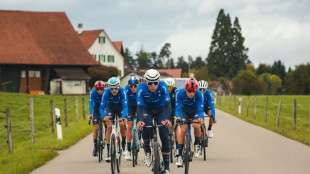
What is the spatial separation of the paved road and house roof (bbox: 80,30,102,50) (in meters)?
63.1

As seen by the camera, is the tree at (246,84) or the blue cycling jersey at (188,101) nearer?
the blue cycling jersey at (188,101)

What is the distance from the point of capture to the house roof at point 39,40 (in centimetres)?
5550

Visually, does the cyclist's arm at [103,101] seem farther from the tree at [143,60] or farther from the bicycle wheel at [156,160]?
the tree at [143,60]

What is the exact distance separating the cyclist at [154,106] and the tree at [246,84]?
263 feet

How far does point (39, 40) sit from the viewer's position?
194 ft

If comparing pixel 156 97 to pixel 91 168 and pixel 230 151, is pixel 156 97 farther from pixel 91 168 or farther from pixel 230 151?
pixel 230 151

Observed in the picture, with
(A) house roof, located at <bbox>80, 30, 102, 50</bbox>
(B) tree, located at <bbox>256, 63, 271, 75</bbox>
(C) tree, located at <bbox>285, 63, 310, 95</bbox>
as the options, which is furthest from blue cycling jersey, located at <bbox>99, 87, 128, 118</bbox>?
(B) tree, located at <bbox>256, 63, 271, 75</bbox>

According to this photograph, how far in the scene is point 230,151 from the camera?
38.4ft

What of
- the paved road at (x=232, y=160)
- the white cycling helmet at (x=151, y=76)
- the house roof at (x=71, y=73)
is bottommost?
the paved road at (x=232, y=160)

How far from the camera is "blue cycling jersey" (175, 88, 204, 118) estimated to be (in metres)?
8.70

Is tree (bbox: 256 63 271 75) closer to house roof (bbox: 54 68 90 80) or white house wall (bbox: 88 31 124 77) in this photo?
white house wall (bbox: 88 31 124 77)

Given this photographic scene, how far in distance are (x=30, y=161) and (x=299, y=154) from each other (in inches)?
254

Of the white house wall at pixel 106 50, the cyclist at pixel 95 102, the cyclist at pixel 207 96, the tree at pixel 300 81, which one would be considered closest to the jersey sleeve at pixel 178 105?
the cyclist at pixel 207 96

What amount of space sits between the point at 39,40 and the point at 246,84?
1751 inches
